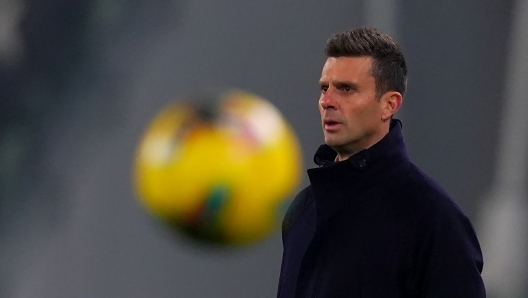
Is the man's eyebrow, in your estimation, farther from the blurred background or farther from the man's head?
the blurred background

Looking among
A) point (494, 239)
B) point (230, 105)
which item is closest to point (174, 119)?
point (230, 105)

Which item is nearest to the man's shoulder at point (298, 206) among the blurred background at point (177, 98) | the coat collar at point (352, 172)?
the coat collar at point (352, 172)

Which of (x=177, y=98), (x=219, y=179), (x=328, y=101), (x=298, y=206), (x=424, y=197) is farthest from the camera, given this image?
(x=177, y=98)

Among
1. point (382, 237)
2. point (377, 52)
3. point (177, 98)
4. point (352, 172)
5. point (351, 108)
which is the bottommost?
point (382, 237)

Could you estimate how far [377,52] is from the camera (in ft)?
5.46

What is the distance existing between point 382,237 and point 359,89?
11.7 inches

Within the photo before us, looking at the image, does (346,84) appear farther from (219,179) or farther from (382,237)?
(219,179)

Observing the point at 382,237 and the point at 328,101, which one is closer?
the point at 382,237

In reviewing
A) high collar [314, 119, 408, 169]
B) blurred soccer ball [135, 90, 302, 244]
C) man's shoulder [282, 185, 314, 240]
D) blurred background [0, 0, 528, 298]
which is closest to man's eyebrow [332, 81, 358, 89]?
high collar [314, 119, 408, 169]

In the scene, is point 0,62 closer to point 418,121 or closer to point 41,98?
point 41,98

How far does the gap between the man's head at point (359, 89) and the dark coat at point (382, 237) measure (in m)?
0.04

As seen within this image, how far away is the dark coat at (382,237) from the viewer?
1.46 meters

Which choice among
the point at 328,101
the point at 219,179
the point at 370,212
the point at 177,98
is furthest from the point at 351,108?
the point at 177,98

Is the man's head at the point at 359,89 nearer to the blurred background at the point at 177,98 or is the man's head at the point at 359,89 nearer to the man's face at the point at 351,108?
the man's face at the point at 351,108
